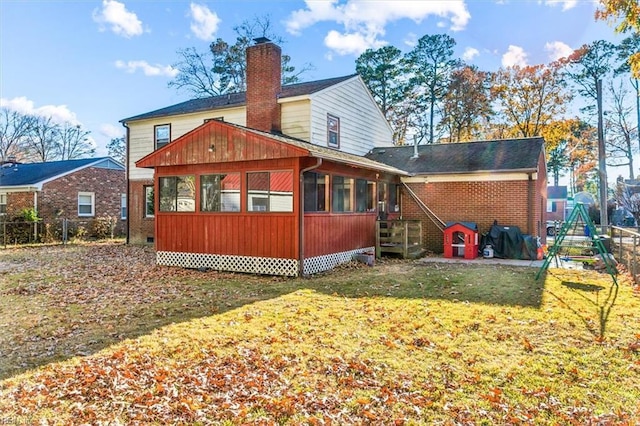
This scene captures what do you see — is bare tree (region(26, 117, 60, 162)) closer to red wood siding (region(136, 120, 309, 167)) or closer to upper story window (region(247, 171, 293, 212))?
red wood siding (region(136, 120, 309, 167))

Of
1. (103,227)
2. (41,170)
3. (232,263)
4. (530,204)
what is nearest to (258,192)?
(232,263)

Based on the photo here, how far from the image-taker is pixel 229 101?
17.8m

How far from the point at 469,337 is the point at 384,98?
28196 mm

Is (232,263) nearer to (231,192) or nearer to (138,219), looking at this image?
(231,192)

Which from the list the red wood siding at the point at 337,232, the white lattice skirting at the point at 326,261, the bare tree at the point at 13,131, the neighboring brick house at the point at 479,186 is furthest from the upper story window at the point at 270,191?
the bare tree at the point at 13,131

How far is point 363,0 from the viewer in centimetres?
1247

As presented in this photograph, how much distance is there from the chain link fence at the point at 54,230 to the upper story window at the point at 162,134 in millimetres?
6417

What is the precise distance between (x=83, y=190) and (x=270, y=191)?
17.4m

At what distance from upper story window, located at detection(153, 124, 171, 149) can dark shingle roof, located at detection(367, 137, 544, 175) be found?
864 cm

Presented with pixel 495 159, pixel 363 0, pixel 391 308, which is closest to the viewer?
pixel 391 308

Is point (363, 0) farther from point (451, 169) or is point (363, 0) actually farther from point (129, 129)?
point (129, 129)

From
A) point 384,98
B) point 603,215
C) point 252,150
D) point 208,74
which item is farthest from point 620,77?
point 252,150

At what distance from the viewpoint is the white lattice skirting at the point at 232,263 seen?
1032 centimetres

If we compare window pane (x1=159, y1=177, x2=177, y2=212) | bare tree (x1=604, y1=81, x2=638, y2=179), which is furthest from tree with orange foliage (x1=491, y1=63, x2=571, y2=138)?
window pane (x1=159, y1=177, x2=177, y2=212)
